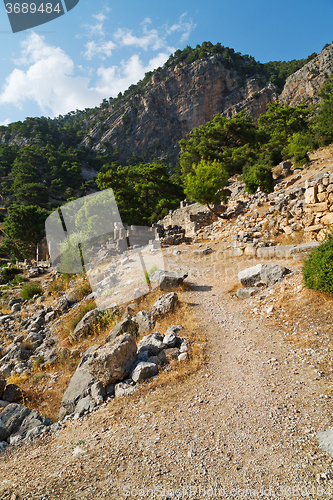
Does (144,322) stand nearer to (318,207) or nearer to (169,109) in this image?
(318,207)

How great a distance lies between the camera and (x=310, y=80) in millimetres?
59531

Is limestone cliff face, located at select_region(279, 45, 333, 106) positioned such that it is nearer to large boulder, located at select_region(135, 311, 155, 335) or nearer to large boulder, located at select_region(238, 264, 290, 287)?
large boulder, located at select_region(238, 264, 290, 287)

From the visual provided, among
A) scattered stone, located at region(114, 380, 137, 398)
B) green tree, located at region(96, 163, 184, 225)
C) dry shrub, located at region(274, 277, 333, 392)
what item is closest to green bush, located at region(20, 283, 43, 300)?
scattered stone, located at region(114, 380, 137, 398)

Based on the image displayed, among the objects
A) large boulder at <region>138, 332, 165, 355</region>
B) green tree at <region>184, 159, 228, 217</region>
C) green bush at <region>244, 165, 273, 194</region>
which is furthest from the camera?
green bush at <region>244, 165, 273, 194</region>

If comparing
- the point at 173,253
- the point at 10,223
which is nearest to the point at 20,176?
the point at 10,223

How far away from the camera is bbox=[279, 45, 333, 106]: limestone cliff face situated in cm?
5741

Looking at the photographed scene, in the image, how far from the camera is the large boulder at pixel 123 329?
5.41 metres

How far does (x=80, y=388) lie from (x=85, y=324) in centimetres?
286

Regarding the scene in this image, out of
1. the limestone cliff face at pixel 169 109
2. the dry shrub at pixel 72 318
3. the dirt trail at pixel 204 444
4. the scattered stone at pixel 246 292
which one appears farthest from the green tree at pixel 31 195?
the dirt trail at pixel 204 444

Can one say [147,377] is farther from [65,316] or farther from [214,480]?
[65,316]

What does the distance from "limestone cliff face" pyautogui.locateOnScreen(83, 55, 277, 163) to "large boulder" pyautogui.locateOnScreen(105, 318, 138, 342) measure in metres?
85.6

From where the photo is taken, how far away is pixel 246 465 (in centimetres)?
232

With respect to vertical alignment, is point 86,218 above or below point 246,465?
above

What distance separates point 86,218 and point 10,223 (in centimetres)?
1352
